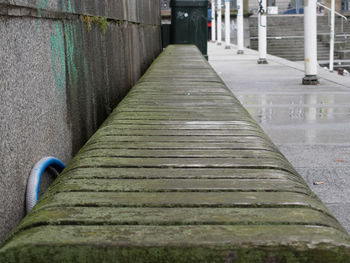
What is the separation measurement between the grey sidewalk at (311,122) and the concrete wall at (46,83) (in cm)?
172

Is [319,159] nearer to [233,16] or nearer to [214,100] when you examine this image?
[214,100]

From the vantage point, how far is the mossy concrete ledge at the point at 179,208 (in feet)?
4.29

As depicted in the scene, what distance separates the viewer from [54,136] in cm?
260

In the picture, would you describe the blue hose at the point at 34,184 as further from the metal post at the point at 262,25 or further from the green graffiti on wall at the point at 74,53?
the metal post at the point at 262,25

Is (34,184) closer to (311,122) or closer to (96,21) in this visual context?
(96,21)

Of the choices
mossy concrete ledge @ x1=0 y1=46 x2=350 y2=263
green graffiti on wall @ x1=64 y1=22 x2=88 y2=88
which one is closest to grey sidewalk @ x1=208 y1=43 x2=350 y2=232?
mossy concrete ledge @ x1=0 y1=46 x2=350 y2=263

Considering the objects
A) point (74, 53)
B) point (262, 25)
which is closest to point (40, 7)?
point (74, 53)

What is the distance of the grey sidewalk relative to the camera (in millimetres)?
4561

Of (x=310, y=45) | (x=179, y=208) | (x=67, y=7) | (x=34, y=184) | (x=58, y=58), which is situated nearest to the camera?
(x=179, y=208)

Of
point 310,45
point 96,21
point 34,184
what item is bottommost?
point 34,184

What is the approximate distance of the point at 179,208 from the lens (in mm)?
1568

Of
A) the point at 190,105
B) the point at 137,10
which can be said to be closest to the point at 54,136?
the point at 190,105

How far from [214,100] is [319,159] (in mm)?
1862

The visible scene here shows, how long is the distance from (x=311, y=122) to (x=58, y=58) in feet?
16.7
